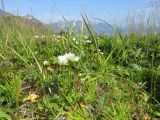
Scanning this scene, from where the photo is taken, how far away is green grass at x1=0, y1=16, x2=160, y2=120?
9.86 feet

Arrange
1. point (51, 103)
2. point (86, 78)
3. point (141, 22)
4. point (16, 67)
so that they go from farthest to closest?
point (141, 22), point (16, 67), point (86, 78), point (51, 103)

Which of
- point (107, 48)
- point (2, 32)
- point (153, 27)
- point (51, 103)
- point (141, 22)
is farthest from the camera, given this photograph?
point (141, 22)

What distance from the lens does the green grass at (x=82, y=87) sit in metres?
3.01

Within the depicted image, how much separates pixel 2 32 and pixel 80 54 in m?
2.17

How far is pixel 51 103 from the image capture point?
3.07m

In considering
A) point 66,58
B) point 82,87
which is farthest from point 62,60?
point 82,87

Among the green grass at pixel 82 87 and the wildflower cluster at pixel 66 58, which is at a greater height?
the wildflower cluster at pixel 66 58

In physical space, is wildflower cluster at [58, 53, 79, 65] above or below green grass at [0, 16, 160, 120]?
above

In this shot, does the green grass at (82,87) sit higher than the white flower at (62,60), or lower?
lower

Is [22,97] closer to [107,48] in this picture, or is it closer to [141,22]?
[107,48]

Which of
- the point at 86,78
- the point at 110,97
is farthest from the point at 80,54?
the point at 110,97

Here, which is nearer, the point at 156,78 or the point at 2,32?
the point at 156,78

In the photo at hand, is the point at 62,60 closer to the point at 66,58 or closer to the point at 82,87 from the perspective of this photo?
the point at 66,58

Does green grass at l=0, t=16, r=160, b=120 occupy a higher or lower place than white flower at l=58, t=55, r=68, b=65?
lower
